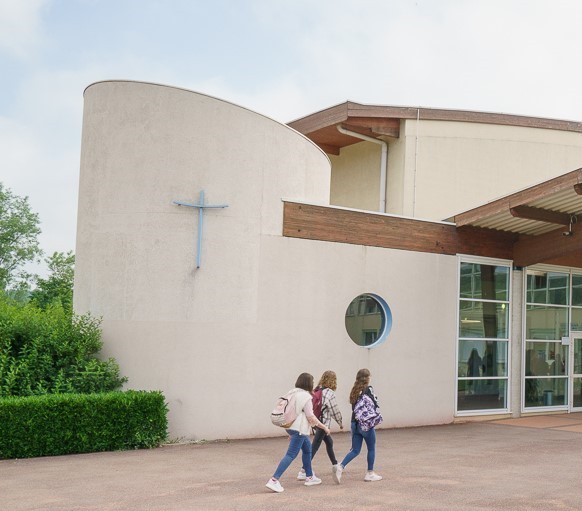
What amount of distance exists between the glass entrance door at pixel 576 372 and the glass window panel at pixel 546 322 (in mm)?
441

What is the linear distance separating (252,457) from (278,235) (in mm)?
4212

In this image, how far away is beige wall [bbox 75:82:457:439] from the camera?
1253 cm

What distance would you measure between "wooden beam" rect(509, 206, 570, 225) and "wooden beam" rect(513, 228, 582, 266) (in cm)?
40

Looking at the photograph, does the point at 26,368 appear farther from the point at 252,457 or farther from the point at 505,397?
the point at 505,397

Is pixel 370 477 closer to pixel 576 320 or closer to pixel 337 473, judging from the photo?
pixel 337 473

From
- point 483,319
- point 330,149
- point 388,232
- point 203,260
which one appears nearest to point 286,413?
point 203,260

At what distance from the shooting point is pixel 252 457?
11.1 m

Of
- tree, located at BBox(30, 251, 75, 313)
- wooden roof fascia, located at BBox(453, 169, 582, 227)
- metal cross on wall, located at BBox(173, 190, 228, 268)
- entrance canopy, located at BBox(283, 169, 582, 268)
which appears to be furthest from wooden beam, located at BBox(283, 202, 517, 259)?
tree, located at BBox(30, 251, 75, 313)

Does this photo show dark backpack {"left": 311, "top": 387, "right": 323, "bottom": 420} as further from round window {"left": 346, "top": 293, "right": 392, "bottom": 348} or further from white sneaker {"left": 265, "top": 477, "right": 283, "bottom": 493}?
round window {"left": 346, "top": 293, "right": 392, "bottom": 348}

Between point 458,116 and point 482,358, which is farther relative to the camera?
point 458,116

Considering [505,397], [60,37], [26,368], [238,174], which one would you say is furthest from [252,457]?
[60,37]

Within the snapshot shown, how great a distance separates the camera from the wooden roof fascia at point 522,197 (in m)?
13.6

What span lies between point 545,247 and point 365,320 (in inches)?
187

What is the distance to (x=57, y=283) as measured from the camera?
3547 cm
